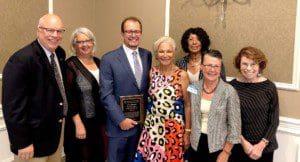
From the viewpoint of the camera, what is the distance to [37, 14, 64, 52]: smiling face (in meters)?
2.17

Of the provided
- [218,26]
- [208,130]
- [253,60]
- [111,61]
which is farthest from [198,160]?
[218,26]

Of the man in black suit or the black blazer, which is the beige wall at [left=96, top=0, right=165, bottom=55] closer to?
the man in black suit

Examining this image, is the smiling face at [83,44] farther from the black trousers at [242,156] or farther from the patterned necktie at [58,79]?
the black trousers at [242,156]

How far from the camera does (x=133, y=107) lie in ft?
8.61

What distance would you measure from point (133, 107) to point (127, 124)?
15cm

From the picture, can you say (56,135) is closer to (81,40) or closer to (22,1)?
(81,40)

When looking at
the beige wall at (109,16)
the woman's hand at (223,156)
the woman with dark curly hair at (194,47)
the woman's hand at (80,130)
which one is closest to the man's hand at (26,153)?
the woman's hand at (80,130)

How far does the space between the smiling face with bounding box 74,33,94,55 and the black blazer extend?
0.53 m

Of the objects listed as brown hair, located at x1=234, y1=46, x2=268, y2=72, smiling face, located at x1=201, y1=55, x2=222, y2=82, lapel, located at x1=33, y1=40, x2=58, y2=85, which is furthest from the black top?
lapel, located at x1=33, y1=40, x2=58, y2=85

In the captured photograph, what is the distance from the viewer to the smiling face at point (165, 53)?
250cm

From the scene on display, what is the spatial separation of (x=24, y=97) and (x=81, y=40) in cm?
81

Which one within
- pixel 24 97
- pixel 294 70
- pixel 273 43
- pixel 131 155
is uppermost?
pixel 273 43

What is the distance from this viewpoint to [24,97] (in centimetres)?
204

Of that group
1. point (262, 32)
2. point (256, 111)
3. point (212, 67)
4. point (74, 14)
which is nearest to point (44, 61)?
point (212, 67)
